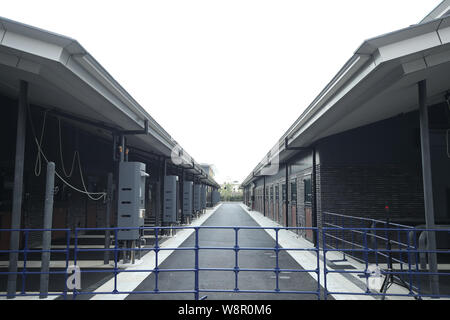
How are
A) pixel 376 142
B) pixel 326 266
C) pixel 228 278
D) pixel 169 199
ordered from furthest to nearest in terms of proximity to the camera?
pixel 169 199 → pixel 376 142 → pixel 326 266 → pixel 228 278

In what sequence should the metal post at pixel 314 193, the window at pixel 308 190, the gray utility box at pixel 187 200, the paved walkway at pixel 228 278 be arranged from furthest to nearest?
1. the gray utility box at pixel 187 200
2. the window at pixel 308 190
3. the metal post at pixel 314 193
4. the paved walkway at pixel 228 278

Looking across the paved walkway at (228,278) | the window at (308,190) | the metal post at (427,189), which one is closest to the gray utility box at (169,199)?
the paved walkway at (228,278)

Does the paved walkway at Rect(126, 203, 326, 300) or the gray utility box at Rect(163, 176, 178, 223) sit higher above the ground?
the gray utility box at Rect(163, 176, 178, 223)

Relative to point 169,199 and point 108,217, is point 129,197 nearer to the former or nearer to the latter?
point 108,217

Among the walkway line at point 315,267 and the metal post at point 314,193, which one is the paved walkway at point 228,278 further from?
the metal post at point 314,193

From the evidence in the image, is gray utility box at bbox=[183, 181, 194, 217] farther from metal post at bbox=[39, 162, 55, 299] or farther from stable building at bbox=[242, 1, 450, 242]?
metal post at bbox=[39, 162, 55, 299]

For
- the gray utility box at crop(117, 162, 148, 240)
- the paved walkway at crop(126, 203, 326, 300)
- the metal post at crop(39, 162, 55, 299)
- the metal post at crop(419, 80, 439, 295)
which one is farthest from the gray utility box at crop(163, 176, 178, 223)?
the metal post at crop(419, 80, 439, 295)

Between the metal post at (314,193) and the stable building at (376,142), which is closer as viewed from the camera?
the stable building at (376,142)

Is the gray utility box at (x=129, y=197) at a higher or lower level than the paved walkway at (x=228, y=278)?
higher

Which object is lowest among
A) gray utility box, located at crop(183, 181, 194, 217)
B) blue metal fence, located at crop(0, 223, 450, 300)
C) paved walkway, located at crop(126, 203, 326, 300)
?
paved walkway, located at crop(126, 203, 326, 300)

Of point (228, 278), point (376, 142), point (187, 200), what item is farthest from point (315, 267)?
point (187, 200)

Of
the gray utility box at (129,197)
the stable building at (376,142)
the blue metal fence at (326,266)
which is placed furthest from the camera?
the gray utility box at (129,197)
